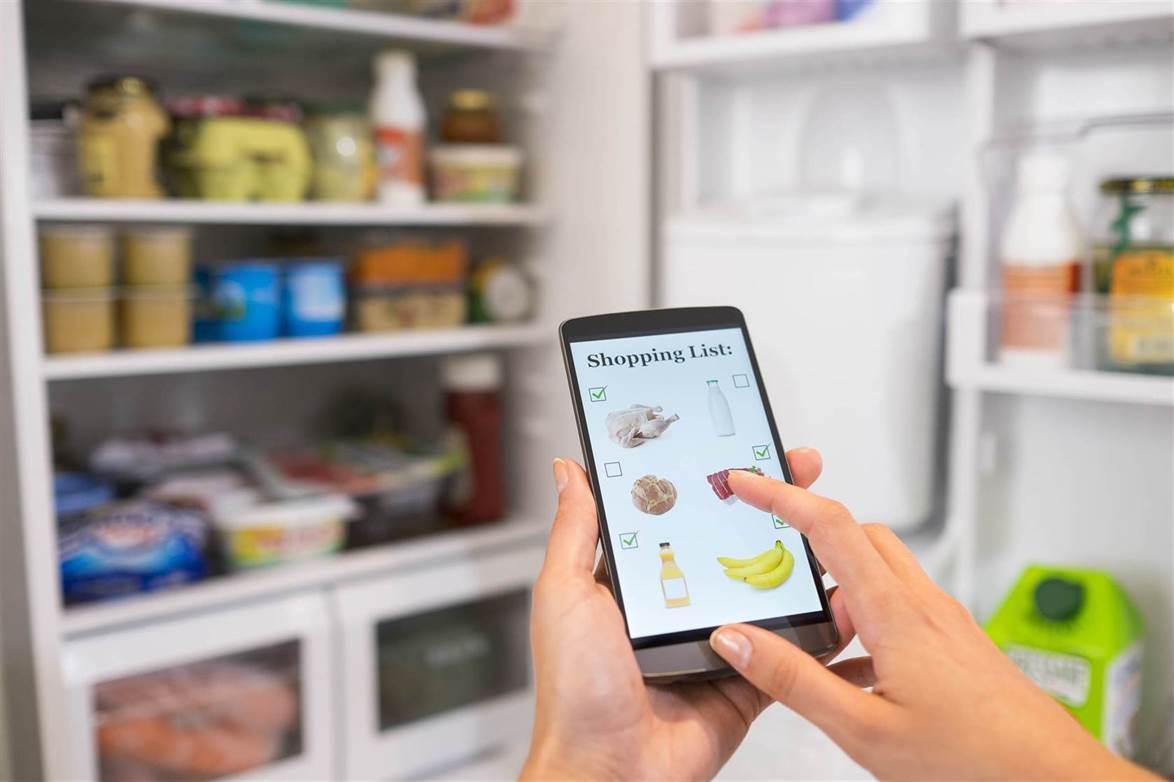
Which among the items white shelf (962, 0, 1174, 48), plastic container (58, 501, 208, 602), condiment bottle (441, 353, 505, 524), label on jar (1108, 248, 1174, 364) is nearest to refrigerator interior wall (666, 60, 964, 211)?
white shelf (962, 0, 1174, 48)

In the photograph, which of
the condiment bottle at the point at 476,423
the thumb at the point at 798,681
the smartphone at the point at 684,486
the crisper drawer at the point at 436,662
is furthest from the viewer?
the condiment bottle at the point at 476,423

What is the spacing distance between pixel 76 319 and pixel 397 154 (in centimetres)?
44

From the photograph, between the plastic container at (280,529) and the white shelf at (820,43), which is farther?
the plastic container at (280,529)

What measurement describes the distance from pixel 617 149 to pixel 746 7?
0.28 metres

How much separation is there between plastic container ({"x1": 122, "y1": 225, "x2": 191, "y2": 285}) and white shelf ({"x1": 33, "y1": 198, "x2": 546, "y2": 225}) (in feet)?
0.08

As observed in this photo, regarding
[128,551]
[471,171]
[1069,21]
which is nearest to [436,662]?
[128,551]

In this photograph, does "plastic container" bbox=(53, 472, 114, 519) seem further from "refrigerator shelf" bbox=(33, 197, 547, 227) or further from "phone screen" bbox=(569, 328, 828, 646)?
"phone screen" bbox=(569, 328, 828, 646)

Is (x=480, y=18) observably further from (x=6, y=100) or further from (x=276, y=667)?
(x=276, y=667)

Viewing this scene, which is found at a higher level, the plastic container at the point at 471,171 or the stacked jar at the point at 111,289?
the plastic container at the point at 471,171

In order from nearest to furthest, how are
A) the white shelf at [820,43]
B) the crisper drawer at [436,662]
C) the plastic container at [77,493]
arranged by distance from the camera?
the white shelf at [820,43], the plastic container at [77,493], the crisper drawer at [436,662]

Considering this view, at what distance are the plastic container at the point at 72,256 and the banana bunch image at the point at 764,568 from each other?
0.83m

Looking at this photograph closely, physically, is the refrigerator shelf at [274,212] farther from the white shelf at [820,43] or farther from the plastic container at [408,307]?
the white shelf at [820,43]

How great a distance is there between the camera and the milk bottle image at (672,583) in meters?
0.68

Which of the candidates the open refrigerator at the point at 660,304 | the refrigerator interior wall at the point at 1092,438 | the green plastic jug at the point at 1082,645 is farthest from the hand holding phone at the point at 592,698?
the refrigerator interior wall at the point at 1092,438
